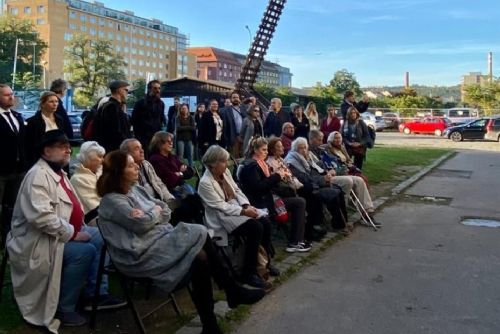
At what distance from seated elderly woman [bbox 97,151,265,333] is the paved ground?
1.67 feet

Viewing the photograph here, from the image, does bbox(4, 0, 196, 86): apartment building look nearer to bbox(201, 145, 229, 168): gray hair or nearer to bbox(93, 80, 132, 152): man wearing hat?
bbox(93, 80, 132, 152): man wearing hat

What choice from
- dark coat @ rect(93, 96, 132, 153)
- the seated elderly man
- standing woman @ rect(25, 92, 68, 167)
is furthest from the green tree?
standing woman @ rect(25, 92, 68, 167)

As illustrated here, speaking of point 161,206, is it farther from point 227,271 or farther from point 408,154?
point 408,154

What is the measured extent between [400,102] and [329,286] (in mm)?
63996

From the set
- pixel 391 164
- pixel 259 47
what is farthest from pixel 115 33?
pixel 391 164

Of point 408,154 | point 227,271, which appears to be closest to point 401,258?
point 227,271

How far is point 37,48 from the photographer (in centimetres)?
8375

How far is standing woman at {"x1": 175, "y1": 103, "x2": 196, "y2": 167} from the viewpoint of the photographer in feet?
39.1

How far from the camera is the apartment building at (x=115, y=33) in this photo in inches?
5089

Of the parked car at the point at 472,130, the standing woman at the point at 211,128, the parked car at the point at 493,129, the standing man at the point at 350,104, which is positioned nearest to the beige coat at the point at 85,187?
the standing woman at the point at 211,128

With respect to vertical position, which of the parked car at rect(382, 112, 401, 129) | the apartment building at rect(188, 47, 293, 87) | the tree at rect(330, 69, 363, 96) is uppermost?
the apartment building at rect(188, 47, 293, 87)

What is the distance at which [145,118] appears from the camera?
27.9 ft

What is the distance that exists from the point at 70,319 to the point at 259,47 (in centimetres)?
2075

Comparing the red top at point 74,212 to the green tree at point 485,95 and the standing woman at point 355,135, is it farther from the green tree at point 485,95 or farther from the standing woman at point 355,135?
the green tree at point 485,95
